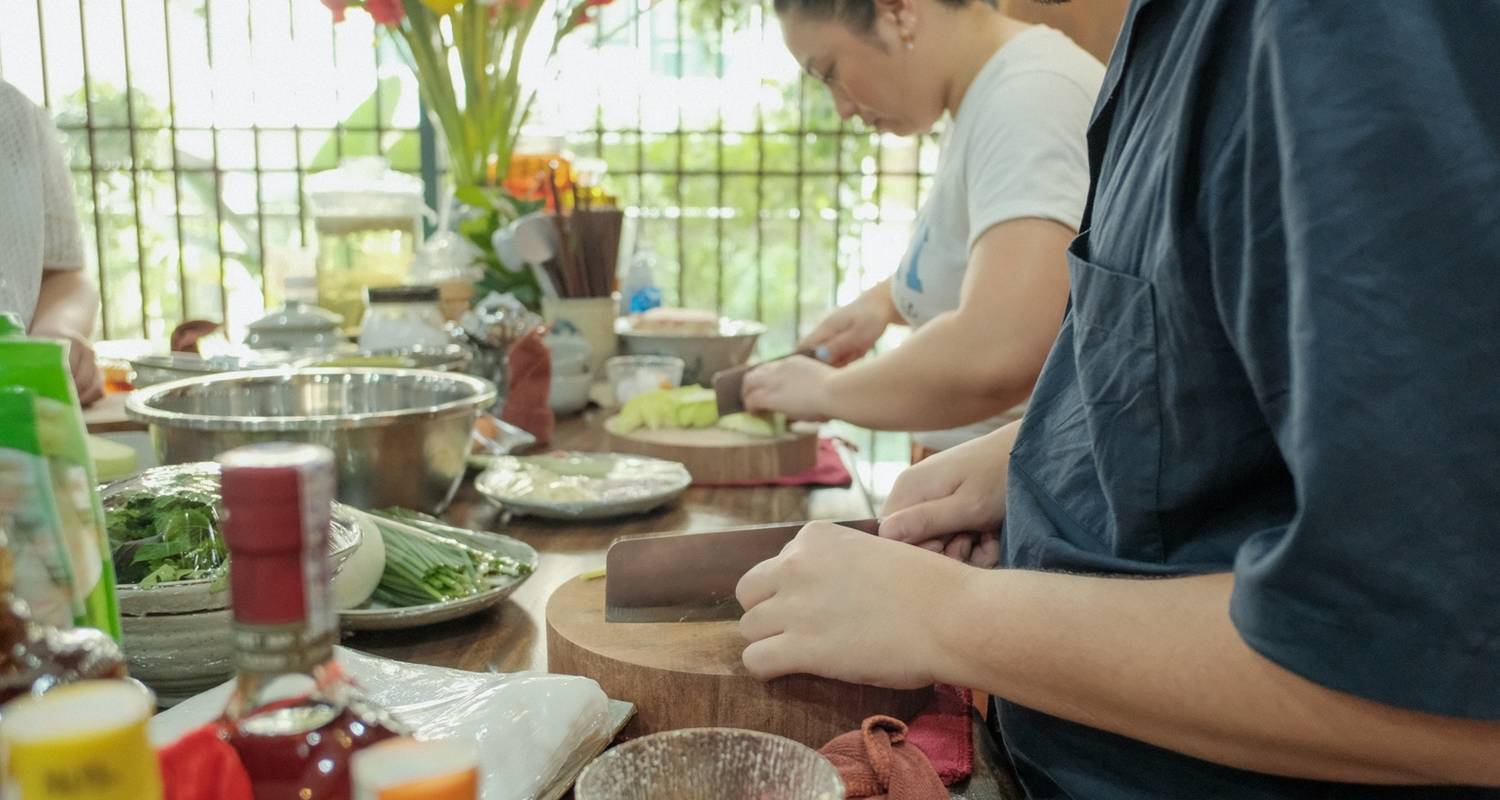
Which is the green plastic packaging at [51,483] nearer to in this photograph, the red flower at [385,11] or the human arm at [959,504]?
the human arm at [959,504]

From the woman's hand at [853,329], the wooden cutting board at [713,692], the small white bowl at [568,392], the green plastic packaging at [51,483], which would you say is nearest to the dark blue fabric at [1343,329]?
the wooden cutting board at [713,692]

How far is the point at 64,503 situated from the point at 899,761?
52cm

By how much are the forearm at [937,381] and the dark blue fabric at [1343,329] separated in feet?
3.92

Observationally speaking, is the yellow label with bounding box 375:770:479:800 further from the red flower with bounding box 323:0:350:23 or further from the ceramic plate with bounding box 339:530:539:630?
the red flower with bounding box 323:0:350:23

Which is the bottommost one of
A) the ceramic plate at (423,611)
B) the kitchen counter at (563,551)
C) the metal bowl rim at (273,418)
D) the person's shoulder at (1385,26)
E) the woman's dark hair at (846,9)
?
the kitchen counter at (563,551)

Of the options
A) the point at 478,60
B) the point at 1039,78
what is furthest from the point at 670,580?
the point at 478,60

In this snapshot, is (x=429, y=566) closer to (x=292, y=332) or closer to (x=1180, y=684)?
(x=1180, y=684)

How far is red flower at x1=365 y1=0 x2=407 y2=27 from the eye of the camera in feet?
9.23

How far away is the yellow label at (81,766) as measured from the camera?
0.30 metres

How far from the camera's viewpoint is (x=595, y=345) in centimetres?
278

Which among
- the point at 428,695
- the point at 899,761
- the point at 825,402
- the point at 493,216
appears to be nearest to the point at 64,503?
the point at 428,695

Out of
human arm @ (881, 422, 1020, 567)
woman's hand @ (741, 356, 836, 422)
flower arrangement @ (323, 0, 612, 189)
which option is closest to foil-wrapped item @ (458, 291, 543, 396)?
woman's hand @ (741, 356, 836, 422)

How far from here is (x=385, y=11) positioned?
2.83 metres

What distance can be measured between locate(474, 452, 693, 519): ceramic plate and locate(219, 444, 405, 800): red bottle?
3.69 ft
